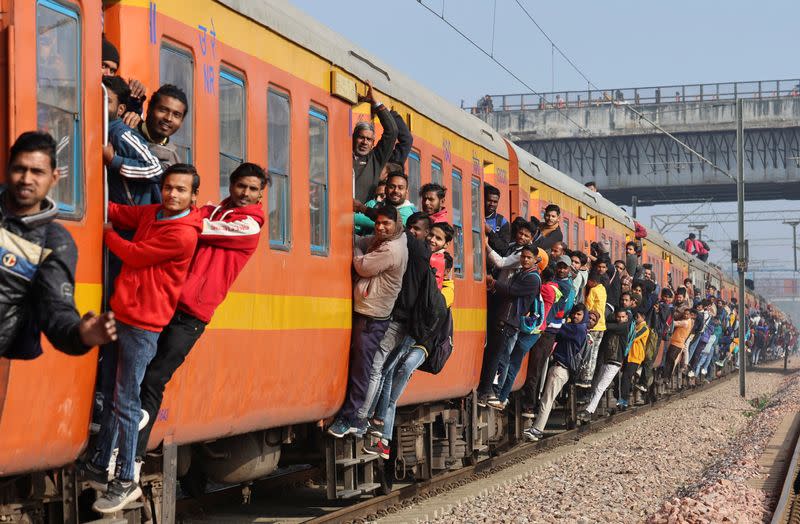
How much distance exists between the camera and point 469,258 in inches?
514

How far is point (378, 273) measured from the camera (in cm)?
978

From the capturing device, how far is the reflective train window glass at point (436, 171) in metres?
11.9

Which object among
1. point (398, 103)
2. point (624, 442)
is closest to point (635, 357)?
point (624, 442)

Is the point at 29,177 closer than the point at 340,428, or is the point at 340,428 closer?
the point at 29,177

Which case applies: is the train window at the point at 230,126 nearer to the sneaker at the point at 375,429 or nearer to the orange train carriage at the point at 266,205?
the orange train carriage at the point at 266,205

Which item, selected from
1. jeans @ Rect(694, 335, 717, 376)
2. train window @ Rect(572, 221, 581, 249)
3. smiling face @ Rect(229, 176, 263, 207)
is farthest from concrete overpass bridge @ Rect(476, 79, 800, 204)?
smiling face @ Rect(229, 176, 263, 207)

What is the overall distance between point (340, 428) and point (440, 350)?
1.50m

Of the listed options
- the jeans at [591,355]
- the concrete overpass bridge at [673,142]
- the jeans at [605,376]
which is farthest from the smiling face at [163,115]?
the concrete overpass bridge at [673,142]

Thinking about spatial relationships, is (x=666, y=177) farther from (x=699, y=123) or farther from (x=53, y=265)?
(x=53, y=265)

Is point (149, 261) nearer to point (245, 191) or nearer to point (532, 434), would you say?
point (245, 191)

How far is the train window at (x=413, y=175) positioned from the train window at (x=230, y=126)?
11.4 ft

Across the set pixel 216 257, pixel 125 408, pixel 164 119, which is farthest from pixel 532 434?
pixel 125 408

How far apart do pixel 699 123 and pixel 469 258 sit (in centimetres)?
4328

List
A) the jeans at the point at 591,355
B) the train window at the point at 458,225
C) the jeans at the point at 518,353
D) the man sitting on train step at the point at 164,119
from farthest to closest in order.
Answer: the jeans at the point at 591,355, the jeans at the point at 518,353, the train window at the point at 458,225, the man sitting on train step at the point at 164,119
